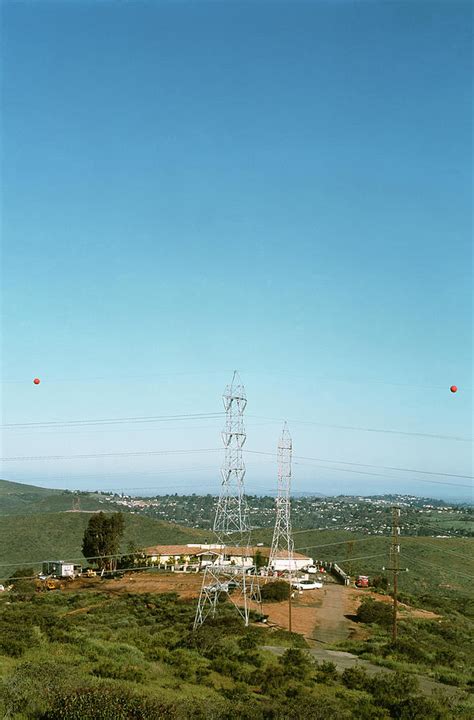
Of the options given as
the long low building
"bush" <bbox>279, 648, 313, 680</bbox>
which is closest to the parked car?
the long low building

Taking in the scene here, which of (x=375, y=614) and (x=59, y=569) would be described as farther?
(x=59, y=569)

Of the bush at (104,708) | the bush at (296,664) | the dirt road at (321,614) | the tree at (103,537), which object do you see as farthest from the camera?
the tree at (103,537)

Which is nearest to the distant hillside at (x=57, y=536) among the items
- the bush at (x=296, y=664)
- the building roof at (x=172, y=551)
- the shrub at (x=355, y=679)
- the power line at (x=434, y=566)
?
the building roof at (x=172, y=551)

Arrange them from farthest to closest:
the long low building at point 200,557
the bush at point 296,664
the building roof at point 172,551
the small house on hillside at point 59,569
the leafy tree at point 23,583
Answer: the building roof at point 172,551, the small house on hillside at point 59,569, the long low building at point 200,557, the leafy tree at point 23,583, the bush at point 296,664

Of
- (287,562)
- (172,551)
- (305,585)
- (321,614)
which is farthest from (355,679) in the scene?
(172,551)

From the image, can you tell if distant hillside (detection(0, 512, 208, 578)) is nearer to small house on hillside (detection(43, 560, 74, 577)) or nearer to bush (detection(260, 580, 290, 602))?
small house on hillside (detection(43, 560, 74, 577))

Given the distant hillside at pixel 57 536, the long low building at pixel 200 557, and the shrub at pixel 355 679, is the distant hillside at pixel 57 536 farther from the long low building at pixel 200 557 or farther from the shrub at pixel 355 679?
the shrub at pixel 355 679

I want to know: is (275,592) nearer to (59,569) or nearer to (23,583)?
(23,583)
